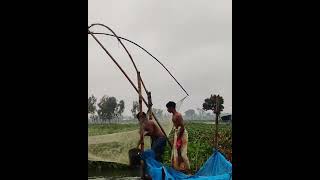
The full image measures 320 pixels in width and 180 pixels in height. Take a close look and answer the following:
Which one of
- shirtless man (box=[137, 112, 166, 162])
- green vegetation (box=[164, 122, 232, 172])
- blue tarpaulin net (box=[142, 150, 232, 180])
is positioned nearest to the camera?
blue tarpaulin net (box=[142, 150, 232, 180])

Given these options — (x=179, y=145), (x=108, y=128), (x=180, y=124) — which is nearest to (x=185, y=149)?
(x=179, y=145)

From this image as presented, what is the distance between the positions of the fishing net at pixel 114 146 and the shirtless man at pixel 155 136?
0.14m

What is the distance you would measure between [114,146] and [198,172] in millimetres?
1502

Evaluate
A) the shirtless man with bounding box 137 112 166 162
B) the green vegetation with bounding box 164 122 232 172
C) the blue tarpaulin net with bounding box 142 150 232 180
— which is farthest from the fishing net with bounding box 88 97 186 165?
the green vegetation with bounding box 164 122 232 172

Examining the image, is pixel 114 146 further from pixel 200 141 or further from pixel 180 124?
pixel 200 141

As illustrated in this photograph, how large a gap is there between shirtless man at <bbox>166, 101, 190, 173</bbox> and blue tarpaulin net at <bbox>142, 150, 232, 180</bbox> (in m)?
0.39

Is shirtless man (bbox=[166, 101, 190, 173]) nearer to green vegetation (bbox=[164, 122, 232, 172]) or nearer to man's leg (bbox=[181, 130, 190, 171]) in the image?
man's leg (bbox=[181, 130, 190, 171])

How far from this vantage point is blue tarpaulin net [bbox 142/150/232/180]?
143 inches

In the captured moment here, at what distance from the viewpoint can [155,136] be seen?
13.7ft

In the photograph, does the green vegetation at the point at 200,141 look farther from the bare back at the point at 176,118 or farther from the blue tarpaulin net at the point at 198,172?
the blue tarpaulin net at the point at 198,172

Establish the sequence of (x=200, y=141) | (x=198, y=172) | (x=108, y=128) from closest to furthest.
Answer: (x=198, y=172) < (x=200, y=141) < (x=108, y=128)
